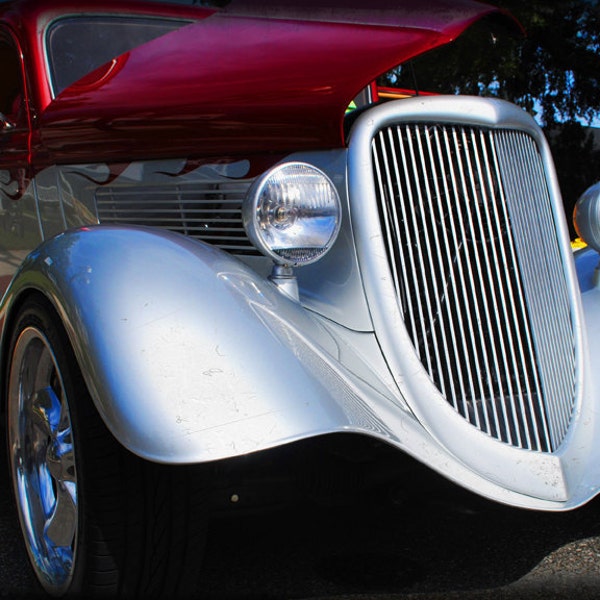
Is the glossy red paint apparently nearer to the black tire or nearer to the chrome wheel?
the chrome wheel

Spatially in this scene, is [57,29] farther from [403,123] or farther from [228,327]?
[228,327]

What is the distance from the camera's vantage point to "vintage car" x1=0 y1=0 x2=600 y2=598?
1761mm

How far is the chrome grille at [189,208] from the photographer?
244 centimetres

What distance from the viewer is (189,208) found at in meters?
2.57

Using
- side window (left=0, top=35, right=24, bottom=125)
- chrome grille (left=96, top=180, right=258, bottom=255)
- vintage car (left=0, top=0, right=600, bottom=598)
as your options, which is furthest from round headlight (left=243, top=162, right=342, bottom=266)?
side window (left=0, top=35, right=24, bottom=125)

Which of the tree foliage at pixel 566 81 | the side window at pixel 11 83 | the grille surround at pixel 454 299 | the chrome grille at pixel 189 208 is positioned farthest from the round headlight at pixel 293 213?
the tree foliage at pixel 566 81

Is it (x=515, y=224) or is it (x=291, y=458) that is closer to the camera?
(x=291, y=458)

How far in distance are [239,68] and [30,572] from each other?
1.46 m

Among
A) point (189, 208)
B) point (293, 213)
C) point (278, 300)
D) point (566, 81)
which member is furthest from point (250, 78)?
point (566, 81)

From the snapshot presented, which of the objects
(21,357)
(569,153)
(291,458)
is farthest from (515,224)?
(569,153)

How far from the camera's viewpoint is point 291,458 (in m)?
1.99

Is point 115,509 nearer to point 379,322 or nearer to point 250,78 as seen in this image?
point 379,322

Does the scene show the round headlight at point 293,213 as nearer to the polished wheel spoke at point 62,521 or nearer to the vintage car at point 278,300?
the vintage car at point 278,300

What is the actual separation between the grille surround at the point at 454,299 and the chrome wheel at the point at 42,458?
80 cm
